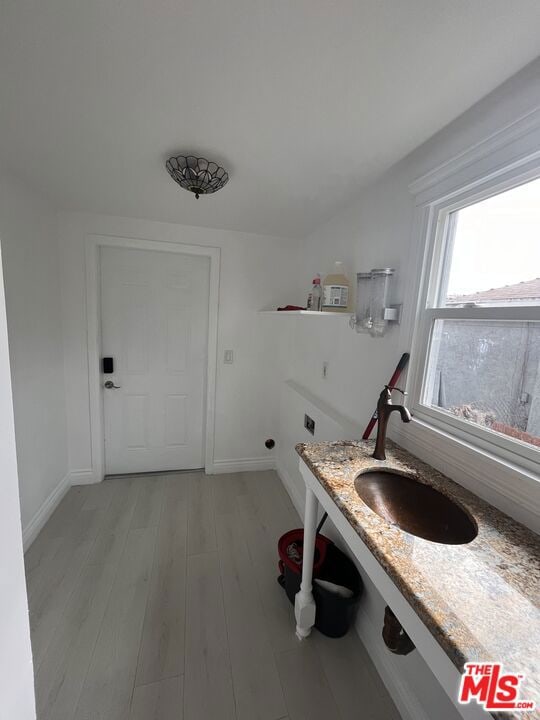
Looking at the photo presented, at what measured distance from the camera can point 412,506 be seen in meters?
1.04

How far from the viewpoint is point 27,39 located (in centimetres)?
77

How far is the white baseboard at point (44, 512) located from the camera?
5.85ft

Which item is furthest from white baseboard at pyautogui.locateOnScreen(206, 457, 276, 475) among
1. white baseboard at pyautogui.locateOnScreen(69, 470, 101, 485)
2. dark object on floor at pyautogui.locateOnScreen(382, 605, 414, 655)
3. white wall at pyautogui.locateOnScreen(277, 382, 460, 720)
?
Answer: dark object on floor at pyautogui.locateOnScreen(382, 605, 414, 655)

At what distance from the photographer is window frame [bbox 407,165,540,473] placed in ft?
2.82

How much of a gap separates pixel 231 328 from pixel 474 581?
2187 mm

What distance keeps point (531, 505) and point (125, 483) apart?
2630 mm

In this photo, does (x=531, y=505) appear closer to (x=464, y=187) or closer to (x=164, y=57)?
(x=464, y=187)

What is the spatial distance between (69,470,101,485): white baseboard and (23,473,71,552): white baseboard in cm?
3

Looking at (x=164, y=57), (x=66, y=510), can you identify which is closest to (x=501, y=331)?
(x=164, y=57)

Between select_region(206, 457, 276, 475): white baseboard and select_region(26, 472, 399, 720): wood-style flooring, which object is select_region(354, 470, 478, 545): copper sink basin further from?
select_region(206, 457, 276, 475): white baseboard

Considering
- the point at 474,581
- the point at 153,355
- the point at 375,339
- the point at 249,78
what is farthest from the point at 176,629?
the point at 249,78

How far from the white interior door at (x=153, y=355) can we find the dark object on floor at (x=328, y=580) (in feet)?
4.75

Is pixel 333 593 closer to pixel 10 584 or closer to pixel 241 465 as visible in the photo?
pixel 10 584

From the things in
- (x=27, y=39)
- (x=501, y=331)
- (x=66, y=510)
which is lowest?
(x=66, y=510)
